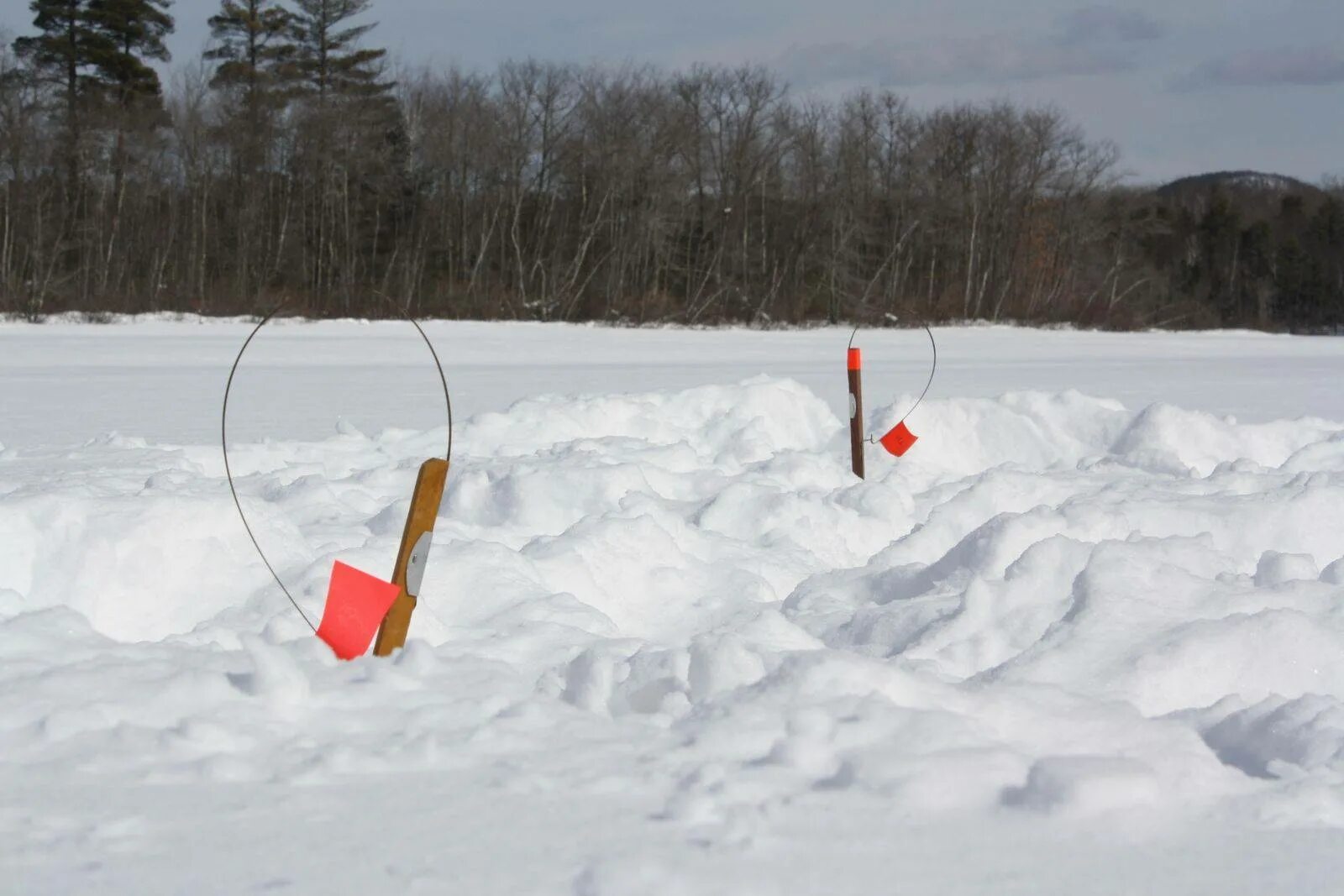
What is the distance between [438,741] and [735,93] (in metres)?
45.1

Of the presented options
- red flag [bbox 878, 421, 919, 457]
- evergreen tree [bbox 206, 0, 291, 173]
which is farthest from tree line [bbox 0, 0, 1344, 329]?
red flag [bbox 878, 421, 919, 457]

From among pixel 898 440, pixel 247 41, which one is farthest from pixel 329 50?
pixel 898 440

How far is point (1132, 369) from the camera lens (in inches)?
779

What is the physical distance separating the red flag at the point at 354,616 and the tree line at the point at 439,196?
108 feet

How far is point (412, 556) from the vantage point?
11.6ft

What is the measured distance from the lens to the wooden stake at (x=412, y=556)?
3.50 metres

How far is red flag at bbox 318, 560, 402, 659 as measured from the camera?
3441 millimetres

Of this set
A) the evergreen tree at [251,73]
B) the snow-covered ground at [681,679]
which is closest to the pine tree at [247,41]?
the evergreen tree at [251,73]

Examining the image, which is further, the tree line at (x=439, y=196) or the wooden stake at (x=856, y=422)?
the tree line at (x=439, y=196)

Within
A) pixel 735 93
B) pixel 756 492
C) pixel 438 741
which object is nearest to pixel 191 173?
pixel 735 93

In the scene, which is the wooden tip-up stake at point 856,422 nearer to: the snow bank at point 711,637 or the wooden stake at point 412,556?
the snow bank at point 711,637

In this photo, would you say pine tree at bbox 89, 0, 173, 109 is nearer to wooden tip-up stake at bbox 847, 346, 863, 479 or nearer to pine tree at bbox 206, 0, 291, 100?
pine tree at bbox 206, 0, 291, 100

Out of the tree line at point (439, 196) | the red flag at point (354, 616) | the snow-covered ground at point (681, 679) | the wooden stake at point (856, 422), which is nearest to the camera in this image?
the snow-covered ground at point (681, 679)

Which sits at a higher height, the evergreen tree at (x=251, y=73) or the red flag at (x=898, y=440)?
the evergreen tree at (x=251, y=73)
